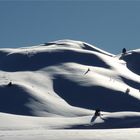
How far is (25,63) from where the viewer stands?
77.6 meters

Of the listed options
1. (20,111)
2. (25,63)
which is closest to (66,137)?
(20,111)

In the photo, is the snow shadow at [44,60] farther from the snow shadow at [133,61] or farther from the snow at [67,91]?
the snow shadow at [133,61]

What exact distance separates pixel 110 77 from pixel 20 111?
22493 millimetres

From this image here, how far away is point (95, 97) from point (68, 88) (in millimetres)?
Answer: 4140

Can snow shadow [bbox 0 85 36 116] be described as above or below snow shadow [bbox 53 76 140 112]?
above

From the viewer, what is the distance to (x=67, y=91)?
210ft

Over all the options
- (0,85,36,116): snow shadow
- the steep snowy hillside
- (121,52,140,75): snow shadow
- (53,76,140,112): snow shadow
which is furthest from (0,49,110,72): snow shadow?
(0,85,36,116): snow shadow

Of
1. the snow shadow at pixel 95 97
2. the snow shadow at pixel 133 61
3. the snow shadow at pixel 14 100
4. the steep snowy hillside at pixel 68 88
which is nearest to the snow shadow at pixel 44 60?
the steep snowy hillside at pixel 68 88

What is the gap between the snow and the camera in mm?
40594

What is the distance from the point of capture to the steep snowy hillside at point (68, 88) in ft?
147

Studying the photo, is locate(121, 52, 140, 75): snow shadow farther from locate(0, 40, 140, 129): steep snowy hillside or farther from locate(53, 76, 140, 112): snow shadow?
locate(53, 76, 140, 112): snow shadow

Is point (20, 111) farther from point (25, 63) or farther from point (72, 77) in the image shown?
point (25, 63)

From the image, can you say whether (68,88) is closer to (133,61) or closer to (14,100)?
(14,100)

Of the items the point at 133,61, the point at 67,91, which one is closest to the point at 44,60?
the point at 67,91
